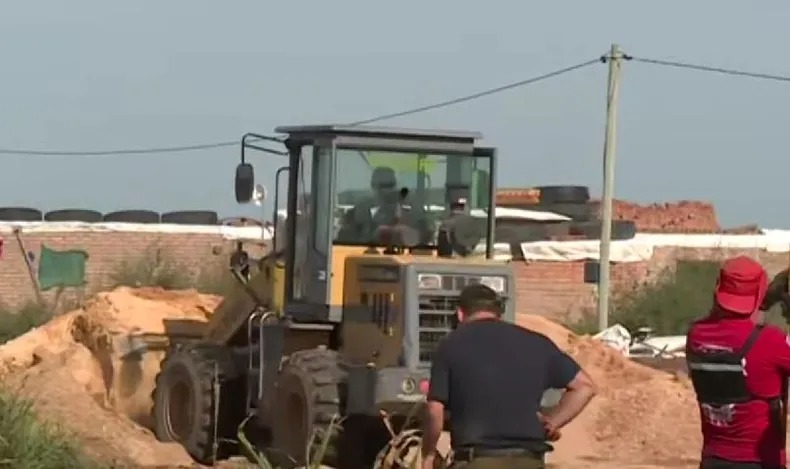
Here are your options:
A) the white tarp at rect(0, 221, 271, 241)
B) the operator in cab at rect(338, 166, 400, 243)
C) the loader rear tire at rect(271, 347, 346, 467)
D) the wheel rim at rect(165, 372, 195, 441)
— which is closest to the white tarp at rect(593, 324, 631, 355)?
the white tarp at rect(0, 221, 271, 241)

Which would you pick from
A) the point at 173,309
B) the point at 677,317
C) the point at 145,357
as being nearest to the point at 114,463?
the point at 145,357

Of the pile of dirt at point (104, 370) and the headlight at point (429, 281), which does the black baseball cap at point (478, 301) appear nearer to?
the headlight at point (429, 281)

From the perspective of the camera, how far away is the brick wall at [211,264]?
37656mm

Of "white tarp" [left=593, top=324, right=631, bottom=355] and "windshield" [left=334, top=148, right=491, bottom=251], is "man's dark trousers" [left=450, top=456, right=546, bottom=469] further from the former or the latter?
"white tarp" [left=593, top=324, right=631, bottom=355]

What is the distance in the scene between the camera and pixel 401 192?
16125 millimetres

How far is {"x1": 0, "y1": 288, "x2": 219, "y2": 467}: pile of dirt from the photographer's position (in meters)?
17.1

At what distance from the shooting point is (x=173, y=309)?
20.6m

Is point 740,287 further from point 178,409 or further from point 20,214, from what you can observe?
point 20,214

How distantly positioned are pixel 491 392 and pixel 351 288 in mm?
8137

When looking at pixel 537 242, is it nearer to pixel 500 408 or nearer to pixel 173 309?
pixel 173 309

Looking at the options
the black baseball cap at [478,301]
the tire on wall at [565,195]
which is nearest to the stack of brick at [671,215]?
the tire on wall at [565,195]

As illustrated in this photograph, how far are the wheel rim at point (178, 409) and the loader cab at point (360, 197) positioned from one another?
5.74ft

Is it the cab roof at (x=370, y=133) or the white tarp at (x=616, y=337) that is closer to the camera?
the cab roof at (x=370, y=133)

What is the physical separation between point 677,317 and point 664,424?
51.5 ft
